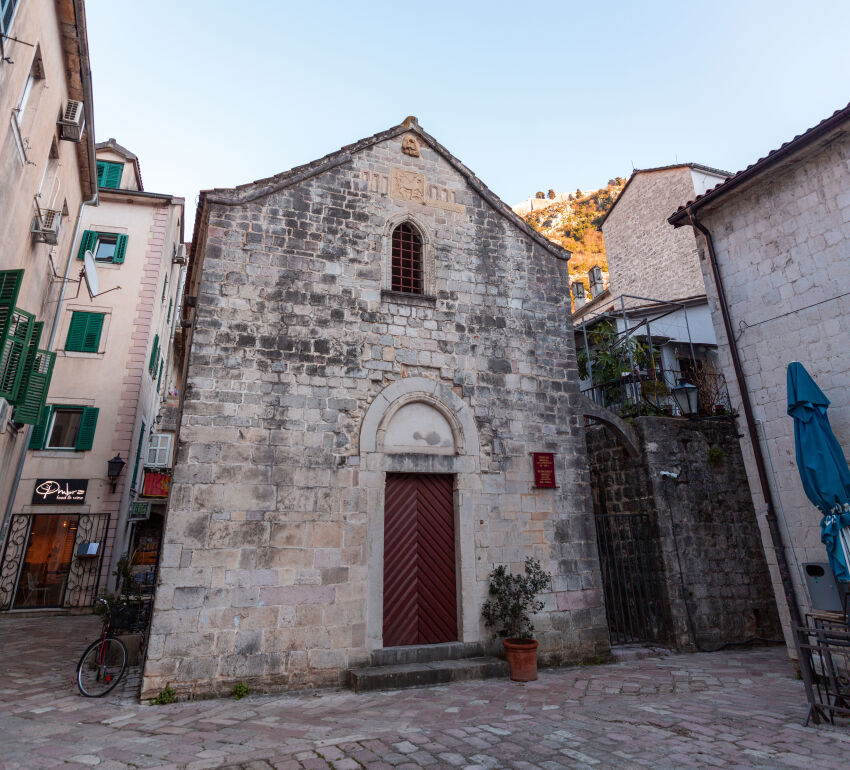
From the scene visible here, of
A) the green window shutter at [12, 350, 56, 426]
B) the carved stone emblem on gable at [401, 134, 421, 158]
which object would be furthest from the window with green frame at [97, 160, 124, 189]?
the carved stone emblem on gable at [401, 134, 421, 158]

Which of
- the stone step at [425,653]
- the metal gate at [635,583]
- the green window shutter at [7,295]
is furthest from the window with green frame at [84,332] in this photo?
the metal gate at [635,583]

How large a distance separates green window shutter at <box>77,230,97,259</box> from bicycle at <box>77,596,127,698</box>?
13.4m

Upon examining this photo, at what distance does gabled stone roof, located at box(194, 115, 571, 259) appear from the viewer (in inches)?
327

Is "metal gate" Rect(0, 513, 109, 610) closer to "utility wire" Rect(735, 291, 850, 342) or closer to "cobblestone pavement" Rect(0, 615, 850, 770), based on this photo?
"cobblestone pavement" Rect(0, 615, 850, 770)

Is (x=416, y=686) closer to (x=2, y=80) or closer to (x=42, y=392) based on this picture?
(x=42, y=392)

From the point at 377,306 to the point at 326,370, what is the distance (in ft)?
4.74

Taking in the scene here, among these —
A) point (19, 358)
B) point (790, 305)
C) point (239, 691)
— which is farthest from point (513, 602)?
point (19, 358)

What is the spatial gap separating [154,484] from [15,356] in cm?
1225

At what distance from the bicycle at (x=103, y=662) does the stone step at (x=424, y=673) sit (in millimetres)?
3063

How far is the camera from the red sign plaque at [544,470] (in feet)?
28.7

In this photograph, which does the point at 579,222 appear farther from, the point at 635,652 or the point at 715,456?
the point at 635,652

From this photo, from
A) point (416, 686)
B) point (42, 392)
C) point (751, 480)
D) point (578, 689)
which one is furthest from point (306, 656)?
point (751, 480)

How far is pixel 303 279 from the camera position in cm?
832

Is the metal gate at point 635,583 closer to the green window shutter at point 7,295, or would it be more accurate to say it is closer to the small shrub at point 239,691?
the small shrub at point 239,691
